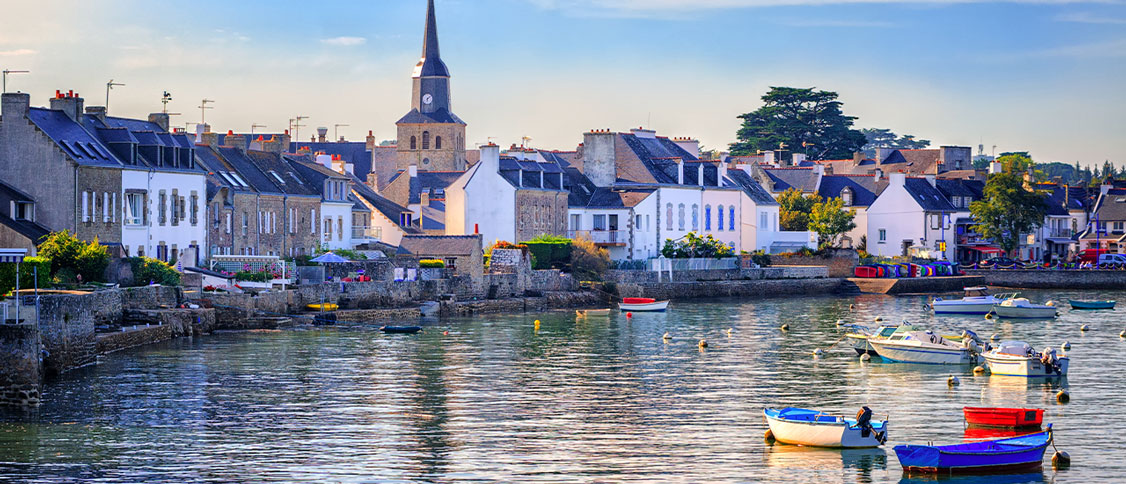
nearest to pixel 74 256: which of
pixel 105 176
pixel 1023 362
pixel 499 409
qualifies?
pixel 105 176

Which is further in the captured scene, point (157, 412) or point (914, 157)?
point (914, 157)

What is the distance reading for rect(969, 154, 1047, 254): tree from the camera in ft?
399

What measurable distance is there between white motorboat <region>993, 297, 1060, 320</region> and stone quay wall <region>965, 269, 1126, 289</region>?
2945 cm

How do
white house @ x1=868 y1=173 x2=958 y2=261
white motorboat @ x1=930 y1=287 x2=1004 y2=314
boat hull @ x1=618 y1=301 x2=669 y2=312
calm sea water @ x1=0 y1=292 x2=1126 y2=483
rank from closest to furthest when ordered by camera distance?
calm sea water @ x1=0 y1=292 x2=1126 y2=483, boat hull @ x1=618 y1=301 x2=669 y2=312, white motorboat @ x1=930 y1=287 x2=1004 y2=314, white house @ x1=868 y1=173 x2=958 y2=261

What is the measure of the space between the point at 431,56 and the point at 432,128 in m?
7.06

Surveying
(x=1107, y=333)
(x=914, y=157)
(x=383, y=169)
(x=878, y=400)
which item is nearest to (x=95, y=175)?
(x=878, y=400)

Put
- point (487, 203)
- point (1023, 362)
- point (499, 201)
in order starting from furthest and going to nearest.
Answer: point (487, 203) < point (499, 201) < point (1023, 362)

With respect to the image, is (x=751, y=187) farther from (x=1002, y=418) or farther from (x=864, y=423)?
(x=864, y=423)

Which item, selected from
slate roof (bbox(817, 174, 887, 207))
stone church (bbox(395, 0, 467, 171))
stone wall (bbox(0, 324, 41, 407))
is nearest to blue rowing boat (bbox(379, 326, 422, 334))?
stone wall (bbox(0, 324, 41, 407))

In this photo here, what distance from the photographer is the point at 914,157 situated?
154250 mm

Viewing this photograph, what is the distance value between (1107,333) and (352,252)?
4067cm

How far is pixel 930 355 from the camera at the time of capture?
5322 centimetres

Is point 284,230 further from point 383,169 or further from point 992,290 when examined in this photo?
point 383,169

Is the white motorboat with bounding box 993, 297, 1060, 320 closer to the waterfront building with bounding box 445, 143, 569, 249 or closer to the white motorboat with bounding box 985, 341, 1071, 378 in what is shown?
the waterfront building with bounding box 445, 143, 569, 249
